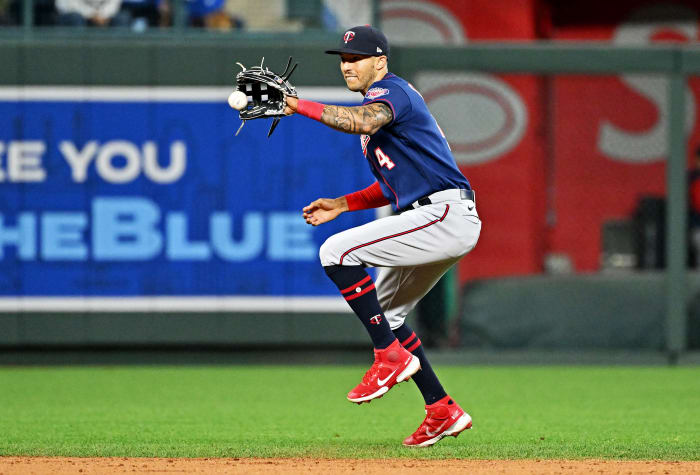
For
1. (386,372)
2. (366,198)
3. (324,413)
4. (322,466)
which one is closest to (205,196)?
(324,413)

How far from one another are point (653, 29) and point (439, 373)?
345 inches

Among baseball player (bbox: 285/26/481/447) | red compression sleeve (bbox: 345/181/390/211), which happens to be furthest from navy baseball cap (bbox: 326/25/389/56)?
red compression sleeve (bbox: 345/181/390/211)

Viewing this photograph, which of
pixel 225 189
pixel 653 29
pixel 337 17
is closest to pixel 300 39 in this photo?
pixel 337 17

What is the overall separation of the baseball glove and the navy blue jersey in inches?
17.2

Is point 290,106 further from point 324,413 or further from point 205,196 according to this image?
point 205,196

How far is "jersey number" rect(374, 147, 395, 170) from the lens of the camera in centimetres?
529

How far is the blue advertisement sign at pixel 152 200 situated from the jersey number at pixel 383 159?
14.6ft

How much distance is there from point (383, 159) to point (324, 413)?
2267mm

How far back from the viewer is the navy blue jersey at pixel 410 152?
5.17 meters

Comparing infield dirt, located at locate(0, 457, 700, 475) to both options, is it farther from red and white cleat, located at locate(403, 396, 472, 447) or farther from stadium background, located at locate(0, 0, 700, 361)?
stadium background, located at locate(0, 0, 700, 361)

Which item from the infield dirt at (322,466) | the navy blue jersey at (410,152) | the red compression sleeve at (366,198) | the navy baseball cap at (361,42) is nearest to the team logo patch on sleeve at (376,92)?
the navy blue jersey at (410,152)

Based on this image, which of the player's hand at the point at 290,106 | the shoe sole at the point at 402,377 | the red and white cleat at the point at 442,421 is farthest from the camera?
the red and white cleat at the point at 442,421

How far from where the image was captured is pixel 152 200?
32.3ft

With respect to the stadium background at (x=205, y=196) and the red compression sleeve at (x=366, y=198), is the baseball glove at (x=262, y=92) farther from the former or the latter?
the stadium background at (x=205, y=196)
